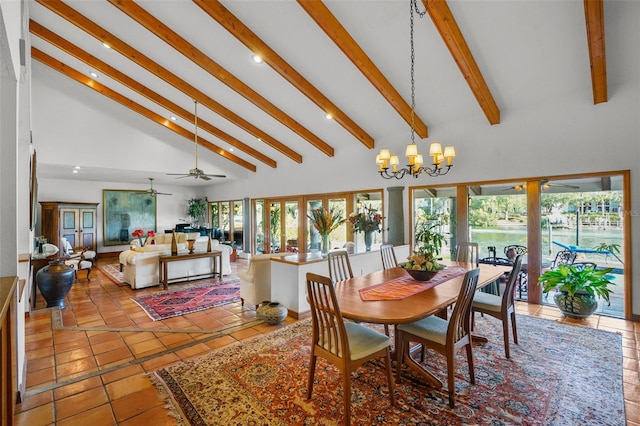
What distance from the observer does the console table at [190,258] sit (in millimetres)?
5668

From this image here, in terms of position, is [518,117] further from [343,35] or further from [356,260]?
[356,260]

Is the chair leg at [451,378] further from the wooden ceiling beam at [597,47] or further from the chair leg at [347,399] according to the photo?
the wooden ceiling beam at [597,47]

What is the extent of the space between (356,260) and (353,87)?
2.81 meters

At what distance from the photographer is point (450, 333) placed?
2.21m

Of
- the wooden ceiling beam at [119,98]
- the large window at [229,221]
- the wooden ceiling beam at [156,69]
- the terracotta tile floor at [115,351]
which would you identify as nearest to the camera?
the terracotta tile floor at [115,351]

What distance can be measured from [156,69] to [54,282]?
3801 mm

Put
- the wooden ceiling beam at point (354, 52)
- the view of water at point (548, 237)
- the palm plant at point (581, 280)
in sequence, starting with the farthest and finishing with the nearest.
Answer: the view of water at point (548, 237) < the palm plant at point (581, 280) < the wooden ceiling beam at point (354, 52)

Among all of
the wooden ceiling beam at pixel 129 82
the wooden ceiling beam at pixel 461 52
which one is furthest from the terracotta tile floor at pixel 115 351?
the wooden ceiling beam at pixel 129 82

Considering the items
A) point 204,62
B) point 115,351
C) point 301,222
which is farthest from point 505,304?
point 301,222

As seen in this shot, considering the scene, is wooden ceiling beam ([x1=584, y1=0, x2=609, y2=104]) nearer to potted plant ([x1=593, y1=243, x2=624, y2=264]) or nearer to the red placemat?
potted plant ([x1=593, y1=243, x2=624, y2=264])

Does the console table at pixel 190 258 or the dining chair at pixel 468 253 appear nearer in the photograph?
the dining chair at pixel 468 253

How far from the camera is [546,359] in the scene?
9.49ft

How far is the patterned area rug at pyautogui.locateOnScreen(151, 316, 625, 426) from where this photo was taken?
6.87 ft

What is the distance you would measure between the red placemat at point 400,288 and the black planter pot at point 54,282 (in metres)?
4.49
